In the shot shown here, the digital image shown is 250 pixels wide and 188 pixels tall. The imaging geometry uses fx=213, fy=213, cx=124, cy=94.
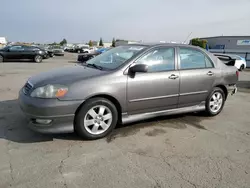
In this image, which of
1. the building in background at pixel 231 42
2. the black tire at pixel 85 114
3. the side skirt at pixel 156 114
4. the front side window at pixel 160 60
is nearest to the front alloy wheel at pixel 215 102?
the side skirt at pixel 156 114

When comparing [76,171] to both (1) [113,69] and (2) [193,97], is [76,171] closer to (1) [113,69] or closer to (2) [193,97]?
(1) [113,69]

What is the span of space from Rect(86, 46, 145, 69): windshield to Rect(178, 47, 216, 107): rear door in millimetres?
935

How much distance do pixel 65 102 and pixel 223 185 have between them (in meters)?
2.27

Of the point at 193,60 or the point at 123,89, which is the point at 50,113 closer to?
the point at 123,89

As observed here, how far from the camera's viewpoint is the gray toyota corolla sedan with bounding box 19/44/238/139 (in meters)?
3.11

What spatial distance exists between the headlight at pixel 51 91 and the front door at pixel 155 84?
1050 millimetres

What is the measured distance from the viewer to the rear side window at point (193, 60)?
4.15 metres

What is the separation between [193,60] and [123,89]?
1751mm

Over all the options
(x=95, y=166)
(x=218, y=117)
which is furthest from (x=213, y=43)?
(x=95, y=166)

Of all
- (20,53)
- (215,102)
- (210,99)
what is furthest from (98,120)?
(20,53)

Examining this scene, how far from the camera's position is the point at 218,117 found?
15.6 ft

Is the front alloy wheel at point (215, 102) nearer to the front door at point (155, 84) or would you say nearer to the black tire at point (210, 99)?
the black tire at point (210, 99)

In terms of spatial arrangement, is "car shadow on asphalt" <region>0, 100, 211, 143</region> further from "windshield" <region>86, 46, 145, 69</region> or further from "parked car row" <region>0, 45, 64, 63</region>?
"parked car row" <region>0, 45, 64, 63</region>

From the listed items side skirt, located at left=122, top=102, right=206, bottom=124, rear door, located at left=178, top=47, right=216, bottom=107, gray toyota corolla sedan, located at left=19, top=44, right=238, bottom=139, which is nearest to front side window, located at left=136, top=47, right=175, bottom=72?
gray toyota corolla sedan, located at left=19, top=44, right=238, bottom=139
